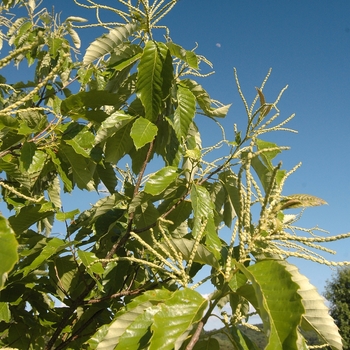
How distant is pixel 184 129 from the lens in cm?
207

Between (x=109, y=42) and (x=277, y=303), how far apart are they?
160cm

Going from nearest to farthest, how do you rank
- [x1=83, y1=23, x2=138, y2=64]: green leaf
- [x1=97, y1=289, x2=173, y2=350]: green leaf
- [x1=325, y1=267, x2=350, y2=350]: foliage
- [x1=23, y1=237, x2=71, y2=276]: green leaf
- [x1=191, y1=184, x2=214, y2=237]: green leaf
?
[x1=97, y1=289, x2=173, y2=350]: green leaf → [x1=23, y1=237, x2=71, y2=276]: green leaf → [x1=191, y1=184, x2=214, y2=237]: green leaf → [x1=83, y1=23, x2=138, y2=64]: green leaf → [x1=325, y1=267, x2=350, y2=350]: foliage

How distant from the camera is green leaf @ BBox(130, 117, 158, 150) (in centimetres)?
190

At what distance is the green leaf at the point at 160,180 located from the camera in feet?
6.03

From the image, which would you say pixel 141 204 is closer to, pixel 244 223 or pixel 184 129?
pixel 184 129

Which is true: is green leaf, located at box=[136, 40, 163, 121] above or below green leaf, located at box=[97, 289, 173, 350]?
above

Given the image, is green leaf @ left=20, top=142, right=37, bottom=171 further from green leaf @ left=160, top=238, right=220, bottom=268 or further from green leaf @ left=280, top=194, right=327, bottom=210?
green leaf @ left=280, top=194, right=327, bottom=210

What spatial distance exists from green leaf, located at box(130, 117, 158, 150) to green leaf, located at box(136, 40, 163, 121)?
2.8 inches

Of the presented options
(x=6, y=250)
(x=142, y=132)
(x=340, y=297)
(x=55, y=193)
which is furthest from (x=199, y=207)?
(x=340, y=297)

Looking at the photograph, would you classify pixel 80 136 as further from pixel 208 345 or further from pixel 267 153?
pixel 208 345

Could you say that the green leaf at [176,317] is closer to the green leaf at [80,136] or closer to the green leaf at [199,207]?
the green leaf at [199,207]

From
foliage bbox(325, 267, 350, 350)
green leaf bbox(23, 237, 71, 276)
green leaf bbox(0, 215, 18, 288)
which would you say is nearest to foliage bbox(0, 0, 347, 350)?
green leaf bbox(23, 237, 71, 276)

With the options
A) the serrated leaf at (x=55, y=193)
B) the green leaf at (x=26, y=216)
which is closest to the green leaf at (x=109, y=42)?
the green leaf at (x=26, y=216)

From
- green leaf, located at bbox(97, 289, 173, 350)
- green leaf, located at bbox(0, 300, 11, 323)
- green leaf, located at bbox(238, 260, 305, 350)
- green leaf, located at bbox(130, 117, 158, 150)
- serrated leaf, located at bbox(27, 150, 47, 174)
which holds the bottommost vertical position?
green leaf, located at bbox(0, 300, 11, 323)
